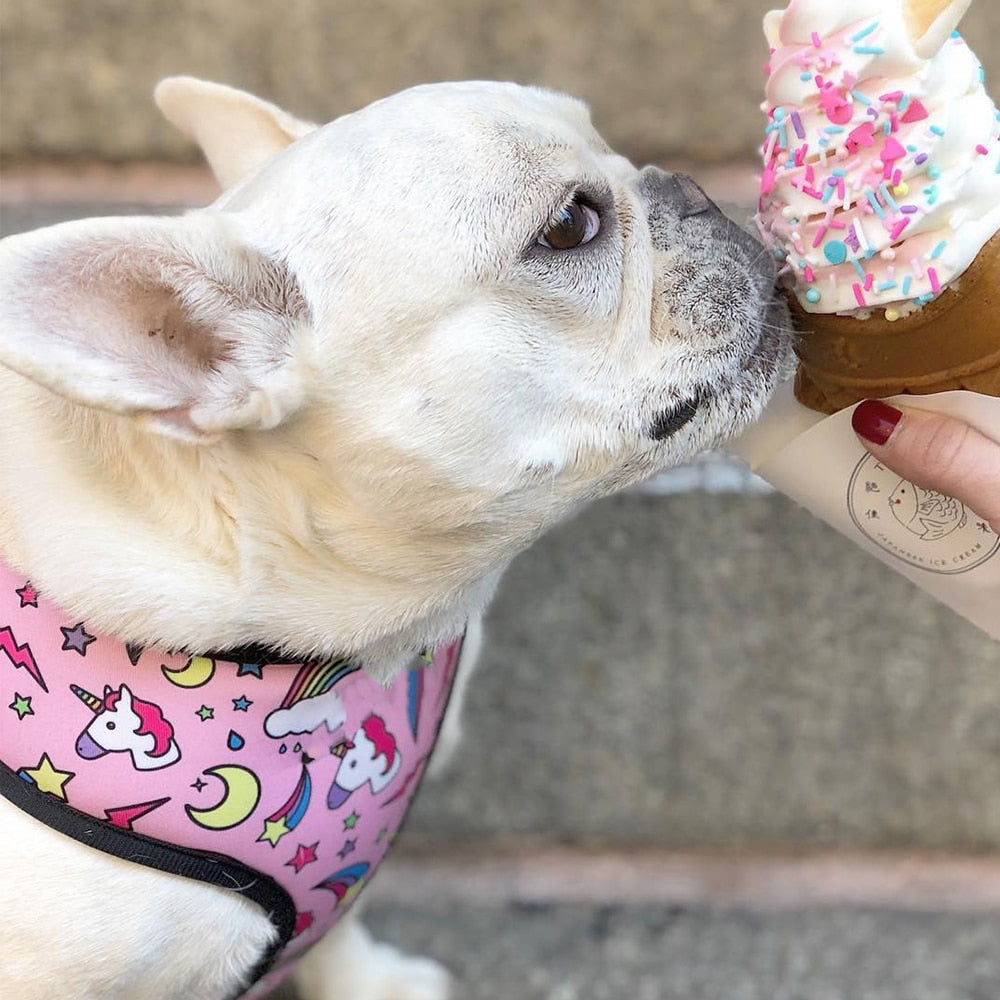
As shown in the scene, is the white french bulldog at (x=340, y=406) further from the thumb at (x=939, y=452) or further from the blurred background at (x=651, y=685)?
the blurred background at (x=651, y=685)

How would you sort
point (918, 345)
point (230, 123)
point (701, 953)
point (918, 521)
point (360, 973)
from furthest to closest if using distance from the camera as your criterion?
point (701, 953), point (360, 973), point (230, 123), point (918, 521), point (918, 345)

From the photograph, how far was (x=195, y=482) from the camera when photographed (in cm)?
106

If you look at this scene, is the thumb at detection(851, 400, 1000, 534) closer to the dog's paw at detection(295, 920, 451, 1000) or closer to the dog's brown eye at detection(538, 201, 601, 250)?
the dog's brown eye at detection(538, 201, 601, 250)

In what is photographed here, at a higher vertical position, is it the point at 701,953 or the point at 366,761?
the point at 366,761

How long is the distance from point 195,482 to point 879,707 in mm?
1506

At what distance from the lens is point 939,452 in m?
1.13

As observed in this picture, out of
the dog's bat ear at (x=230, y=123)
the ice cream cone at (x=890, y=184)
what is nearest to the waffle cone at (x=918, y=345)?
the ice cream cone at (x=890, y=184)

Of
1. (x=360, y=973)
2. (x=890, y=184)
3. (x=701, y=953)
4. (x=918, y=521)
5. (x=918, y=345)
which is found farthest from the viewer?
(x=701, y=953)

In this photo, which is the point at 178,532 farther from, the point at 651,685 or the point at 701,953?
the point at 701,953

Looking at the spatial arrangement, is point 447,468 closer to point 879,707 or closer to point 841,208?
point 841,208

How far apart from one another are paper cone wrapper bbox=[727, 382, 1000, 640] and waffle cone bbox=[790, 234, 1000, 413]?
5 centimetres

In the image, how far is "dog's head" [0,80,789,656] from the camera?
1.00 m

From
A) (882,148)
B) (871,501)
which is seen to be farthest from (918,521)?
(882,148)

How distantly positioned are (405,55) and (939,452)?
1239 millimetres
